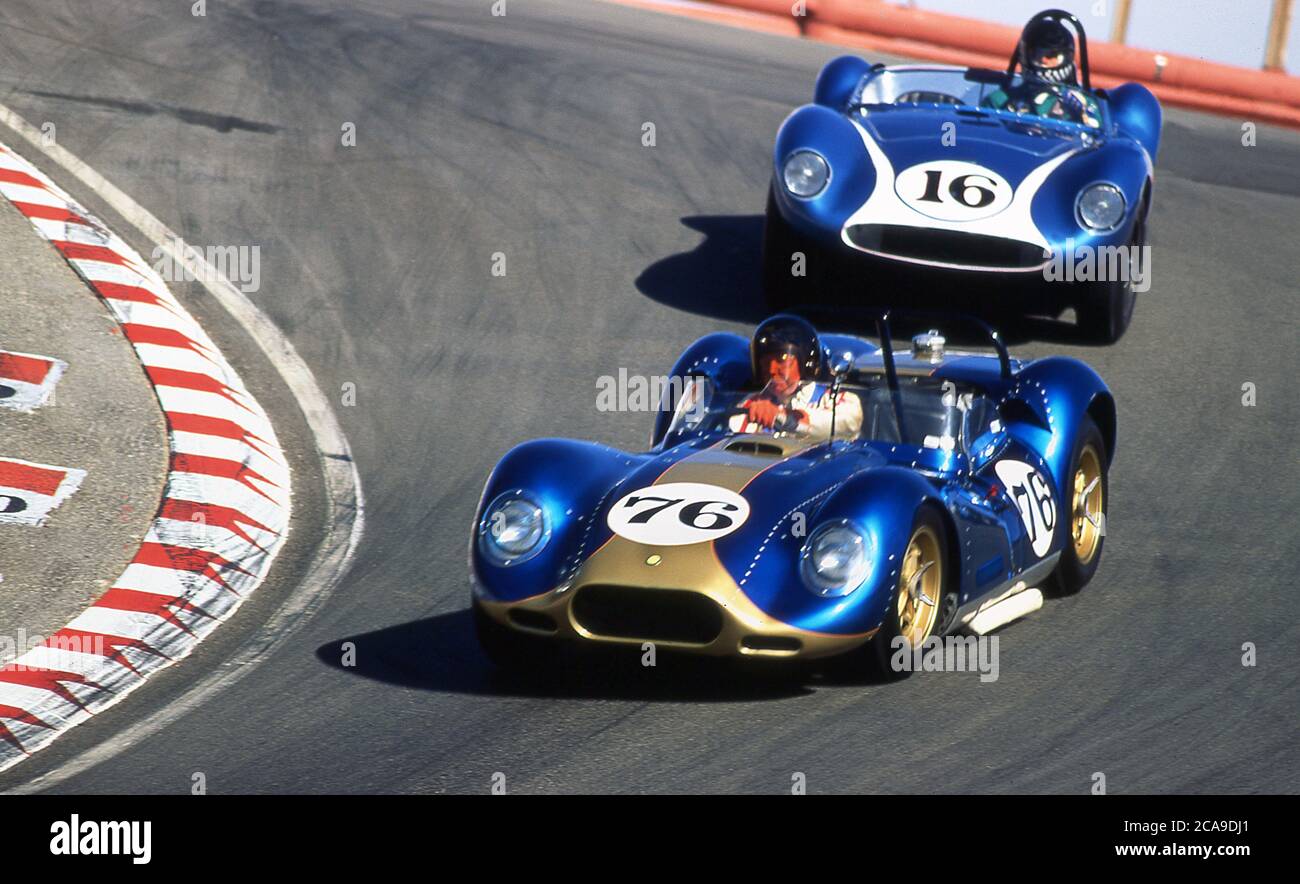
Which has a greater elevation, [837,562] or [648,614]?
[837,562]

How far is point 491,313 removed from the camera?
10.9m

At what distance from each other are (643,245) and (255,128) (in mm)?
3069

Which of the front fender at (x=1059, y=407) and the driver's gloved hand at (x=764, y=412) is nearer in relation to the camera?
the driver's gloved hand at (x=764, y=412)

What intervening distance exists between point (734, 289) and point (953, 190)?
1860 millimetres

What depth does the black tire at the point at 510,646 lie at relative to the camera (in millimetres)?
6246

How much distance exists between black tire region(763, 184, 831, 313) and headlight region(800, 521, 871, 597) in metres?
4.53

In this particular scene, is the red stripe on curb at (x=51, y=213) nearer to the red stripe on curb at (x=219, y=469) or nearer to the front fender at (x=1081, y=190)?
the red stripe on curb at (x=219, y=469)

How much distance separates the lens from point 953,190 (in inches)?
394

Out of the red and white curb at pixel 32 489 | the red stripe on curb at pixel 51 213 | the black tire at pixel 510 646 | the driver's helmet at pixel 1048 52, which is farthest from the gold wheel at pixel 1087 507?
the red stripe on curb at pixel 51 213

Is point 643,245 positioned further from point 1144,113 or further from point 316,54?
point 316,54

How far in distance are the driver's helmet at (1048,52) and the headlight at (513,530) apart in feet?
21.7

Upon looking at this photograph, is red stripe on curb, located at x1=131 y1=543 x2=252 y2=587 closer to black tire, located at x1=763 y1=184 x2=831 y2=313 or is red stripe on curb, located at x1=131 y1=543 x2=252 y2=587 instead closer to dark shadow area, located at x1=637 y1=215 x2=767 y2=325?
black tire, located at x1=763 y1=184 x2=831 y2=313

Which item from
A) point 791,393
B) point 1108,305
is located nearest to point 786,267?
point 1108,305

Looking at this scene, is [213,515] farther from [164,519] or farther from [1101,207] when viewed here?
[1101,207]
